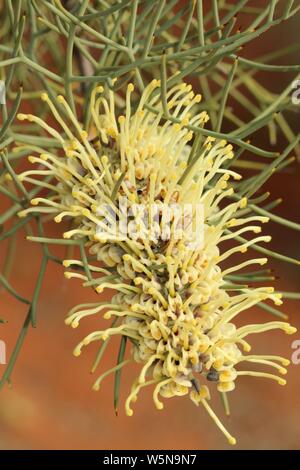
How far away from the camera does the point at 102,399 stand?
67 cm

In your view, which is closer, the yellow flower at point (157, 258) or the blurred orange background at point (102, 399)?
the yellow flower at point (157, 258)

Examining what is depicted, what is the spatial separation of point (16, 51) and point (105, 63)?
36mm

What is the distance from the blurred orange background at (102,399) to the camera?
64 centimetres

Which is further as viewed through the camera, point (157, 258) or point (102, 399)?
point (102, 399)

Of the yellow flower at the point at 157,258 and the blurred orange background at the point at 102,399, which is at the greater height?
the blurred orange background at the point at 102,399

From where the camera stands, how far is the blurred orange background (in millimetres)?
645

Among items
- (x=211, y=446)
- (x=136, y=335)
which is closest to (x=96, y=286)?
(x=136, y=335)

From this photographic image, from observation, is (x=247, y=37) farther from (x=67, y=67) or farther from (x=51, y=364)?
(x=51, y=364)

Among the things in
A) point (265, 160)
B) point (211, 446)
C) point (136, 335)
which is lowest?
point (136, 335)

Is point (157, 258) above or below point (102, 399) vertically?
below

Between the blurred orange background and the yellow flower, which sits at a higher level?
the blurred orange background

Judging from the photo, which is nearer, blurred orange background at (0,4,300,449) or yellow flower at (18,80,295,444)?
yellow flower at (18,80,295,444)

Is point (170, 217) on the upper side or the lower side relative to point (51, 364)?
lower

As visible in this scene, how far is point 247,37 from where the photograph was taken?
0.59 feet
